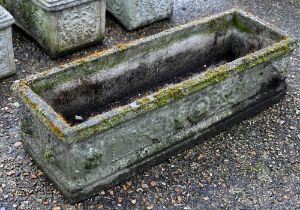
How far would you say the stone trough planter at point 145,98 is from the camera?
3.98 metres

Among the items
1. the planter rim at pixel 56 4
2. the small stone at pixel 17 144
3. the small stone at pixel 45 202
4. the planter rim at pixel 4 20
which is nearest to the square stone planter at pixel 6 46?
the planter rim at pixel 4 20

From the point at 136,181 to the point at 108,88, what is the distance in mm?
971

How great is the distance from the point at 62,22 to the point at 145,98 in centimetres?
194

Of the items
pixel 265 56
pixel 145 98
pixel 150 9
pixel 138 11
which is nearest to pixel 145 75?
pixel 145 98

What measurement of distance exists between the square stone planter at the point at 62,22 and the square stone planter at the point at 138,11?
452mm

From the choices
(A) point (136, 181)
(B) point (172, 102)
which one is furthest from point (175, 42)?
(A) point (136, 181)

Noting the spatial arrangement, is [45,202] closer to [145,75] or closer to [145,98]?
[145,98]

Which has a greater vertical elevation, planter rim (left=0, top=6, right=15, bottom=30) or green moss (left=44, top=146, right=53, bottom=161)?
planter rim (left=0, top=6, right=15, bottom=30)

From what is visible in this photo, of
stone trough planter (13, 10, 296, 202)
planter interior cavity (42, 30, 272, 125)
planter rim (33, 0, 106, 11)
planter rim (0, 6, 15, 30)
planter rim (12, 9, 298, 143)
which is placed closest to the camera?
planter rim (12, 9, 298, 143)

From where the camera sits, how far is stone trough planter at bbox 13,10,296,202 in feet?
13.1

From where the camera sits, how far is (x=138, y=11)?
6.34m

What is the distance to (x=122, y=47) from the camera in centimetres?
475

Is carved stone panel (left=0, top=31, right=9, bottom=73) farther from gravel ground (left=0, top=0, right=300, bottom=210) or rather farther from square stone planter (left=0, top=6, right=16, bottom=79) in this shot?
gravel ground (left=0, top=0, right=300, bottom=210)

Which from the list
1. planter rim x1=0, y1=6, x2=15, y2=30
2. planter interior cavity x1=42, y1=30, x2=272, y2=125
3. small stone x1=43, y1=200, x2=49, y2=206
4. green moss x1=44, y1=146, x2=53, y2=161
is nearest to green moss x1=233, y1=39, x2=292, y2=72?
planter interior cavity x1=42, y1=30, x2=272, y2=125
